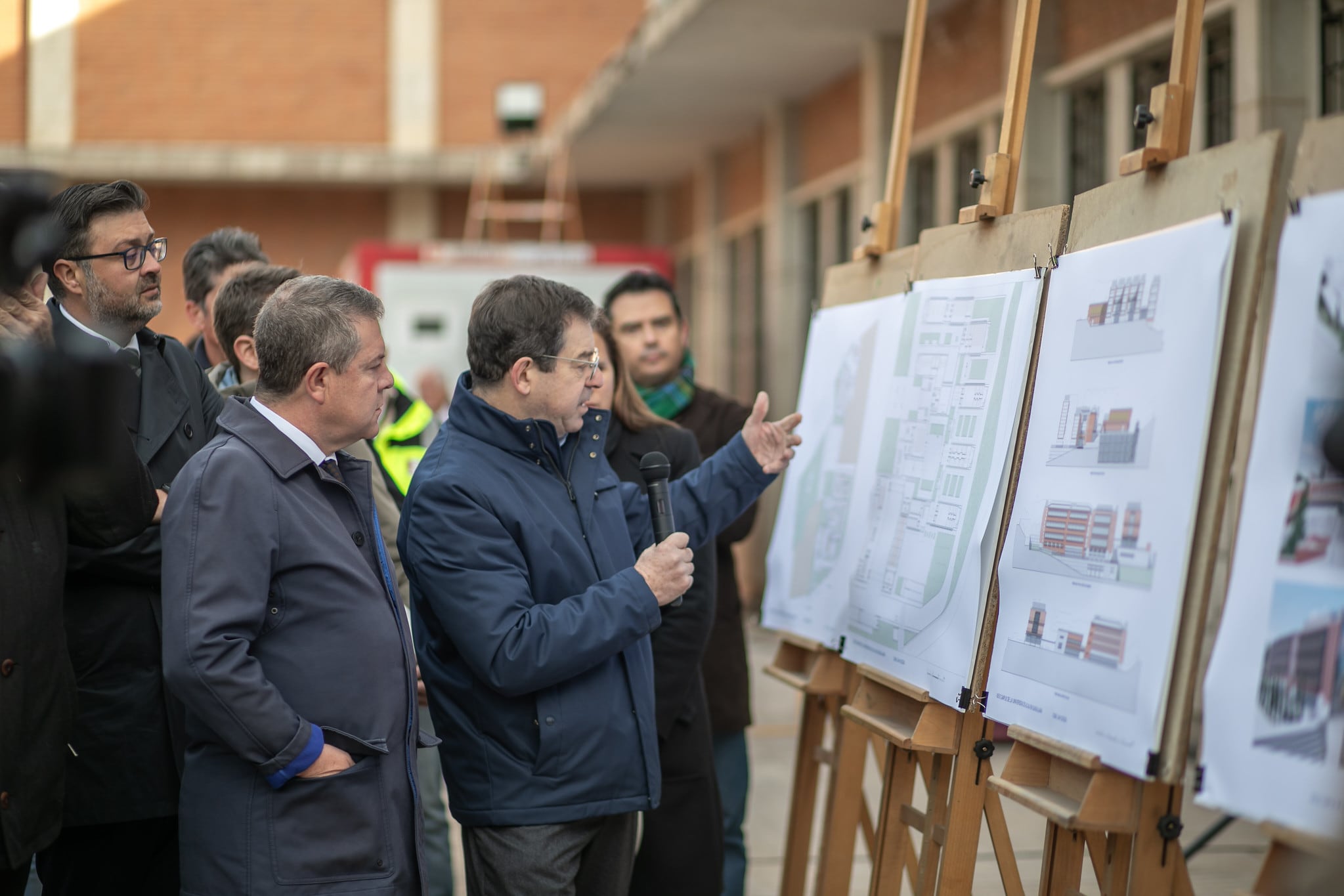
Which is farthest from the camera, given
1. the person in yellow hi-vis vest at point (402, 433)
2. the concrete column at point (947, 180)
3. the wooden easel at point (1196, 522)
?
the concrete column at point (947, 180)

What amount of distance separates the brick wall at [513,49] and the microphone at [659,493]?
1309 cm

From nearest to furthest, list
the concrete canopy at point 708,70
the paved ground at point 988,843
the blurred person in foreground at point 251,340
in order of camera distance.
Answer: the blurred person in foreground at point 251,340 < the paved ground at point 988,843 < the concrete canopy at point 708,70

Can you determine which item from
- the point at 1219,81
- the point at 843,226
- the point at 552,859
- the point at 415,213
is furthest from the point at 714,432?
the point at 415,213

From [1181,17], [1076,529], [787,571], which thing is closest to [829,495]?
[787,571]

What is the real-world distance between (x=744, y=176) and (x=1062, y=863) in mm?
9672

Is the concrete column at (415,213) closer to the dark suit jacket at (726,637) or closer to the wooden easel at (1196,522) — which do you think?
the dark suit jacket at (726,637)

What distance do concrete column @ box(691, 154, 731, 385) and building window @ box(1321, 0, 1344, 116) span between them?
7687mm

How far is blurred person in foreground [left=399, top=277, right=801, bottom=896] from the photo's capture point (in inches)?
97.0

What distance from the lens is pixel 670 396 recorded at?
390 centimetres

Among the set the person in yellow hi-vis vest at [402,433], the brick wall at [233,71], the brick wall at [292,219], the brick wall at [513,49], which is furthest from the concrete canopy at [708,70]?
the person in yellow hi-vis vest at [402,433]

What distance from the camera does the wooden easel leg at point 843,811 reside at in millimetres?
Result: 3453

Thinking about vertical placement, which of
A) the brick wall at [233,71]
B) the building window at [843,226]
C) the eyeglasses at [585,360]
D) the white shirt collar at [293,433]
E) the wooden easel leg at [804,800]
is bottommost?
the wooden easel leg at [804,800]

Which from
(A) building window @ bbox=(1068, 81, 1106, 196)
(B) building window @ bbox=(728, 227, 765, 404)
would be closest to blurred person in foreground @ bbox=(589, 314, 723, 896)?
(A) building window @ bbox=(1068, 81, 1106, 196)

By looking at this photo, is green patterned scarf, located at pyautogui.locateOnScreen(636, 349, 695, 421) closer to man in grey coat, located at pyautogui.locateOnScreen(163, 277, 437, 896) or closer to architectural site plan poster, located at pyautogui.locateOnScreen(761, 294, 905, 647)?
architectural site plan poster, located at pyautogui.locateOnScreen(761, 294, 905, 647)
